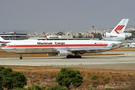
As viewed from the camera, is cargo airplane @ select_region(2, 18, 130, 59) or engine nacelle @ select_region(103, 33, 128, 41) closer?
cargo airplane @ select_region(2, 18, 130, 59)

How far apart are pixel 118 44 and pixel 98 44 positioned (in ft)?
17.8

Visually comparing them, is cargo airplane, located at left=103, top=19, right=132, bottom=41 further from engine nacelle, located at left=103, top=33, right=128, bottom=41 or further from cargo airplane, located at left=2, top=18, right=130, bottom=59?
cargo airplane, located at left=2, top=18, right=130, bottom=59

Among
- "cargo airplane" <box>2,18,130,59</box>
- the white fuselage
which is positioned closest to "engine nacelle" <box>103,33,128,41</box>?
"cargo airplane" <box>2,18,130,59</box>

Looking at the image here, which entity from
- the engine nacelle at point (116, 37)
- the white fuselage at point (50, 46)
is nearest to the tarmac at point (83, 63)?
the white fuselage at point (50, 46)

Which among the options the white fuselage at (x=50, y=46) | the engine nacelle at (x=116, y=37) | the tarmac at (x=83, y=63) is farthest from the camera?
the engine nacelle at (x=116, y=37)

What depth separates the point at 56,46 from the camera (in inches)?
2197

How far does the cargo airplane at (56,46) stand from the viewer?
54.4 meters

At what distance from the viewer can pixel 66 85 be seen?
20297 mm

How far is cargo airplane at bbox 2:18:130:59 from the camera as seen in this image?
2143 inches

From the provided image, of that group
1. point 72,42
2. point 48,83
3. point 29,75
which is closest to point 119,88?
point 48,83

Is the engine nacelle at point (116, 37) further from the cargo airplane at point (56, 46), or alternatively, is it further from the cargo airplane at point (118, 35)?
the cargo airplane at point (56, 46)

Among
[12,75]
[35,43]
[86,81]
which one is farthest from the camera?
[35,43]

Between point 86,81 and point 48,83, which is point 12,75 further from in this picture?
point 86,81

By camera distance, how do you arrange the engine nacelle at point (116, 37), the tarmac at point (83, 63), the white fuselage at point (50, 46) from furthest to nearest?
the engine nacelle at point (116, 37) → the white fuselage at point (50, 46) → the tarmac at point (83, 63)
